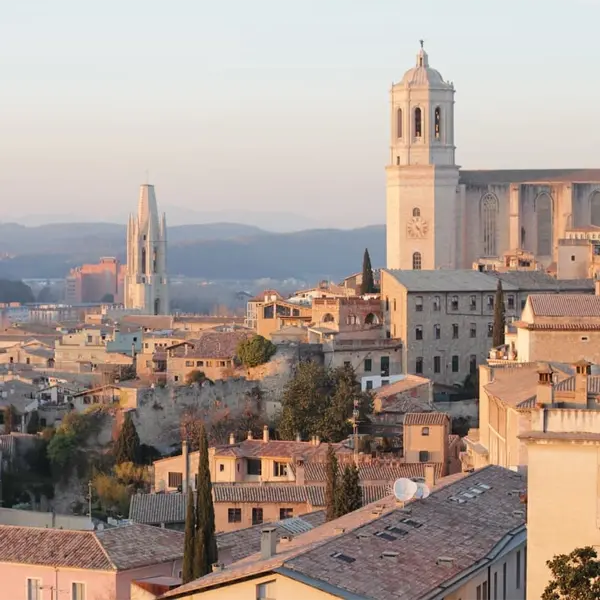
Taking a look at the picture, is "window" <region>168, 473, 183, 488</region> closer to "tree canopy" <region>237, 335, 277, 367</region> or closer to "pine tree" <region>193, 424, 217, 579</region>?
"tree canopy" <region>237, 335, 277, 367</region>

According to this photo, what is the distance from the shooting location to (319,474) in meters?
44.8

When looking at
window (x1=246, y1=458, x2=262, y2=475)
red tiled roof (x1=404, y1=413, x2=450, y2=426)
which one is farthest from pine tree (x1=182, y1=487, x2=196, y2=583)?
window (x1=246, y1=458, x2=262, y2=475)

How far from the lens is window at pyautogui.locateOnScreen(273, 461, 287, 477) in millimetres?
48156

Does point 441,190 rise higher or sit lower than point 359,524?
higher

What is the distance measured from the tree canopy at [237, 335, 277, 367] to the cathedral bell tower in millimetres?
18018

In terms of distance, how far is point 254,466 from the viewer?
161 ft

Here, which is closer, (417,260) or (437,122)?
(417,260)

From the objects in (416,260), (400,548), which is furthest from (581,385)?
(416,260)

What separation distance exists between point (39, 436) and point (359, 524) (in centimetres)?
3213

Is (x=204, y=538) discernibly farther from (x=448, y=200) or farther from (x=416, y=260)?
(x=448, y=200)

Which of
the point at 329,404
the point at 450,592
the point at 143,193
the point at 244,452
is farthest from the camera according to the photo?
the point at 143,193

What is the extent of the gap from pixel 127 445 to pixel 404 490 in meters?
28.4

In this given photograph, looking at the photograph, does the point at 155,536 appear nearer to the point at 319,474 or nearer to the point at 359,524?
the point at 359,524

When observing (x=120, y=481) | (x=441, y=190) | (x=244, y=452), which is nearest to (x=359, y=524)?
(x=244, y=452)
